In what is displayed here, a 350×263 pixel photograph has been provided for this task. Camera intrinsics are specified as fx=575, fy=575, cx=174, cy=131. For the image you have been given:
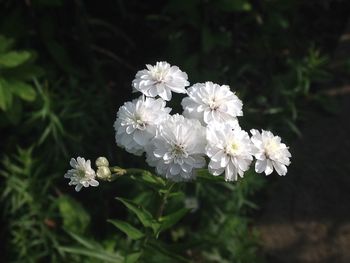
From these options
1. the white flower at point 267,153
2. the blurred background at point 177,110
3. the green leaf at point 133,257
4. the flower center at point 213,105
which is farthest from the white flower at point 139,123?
the blurred background at point 177,110

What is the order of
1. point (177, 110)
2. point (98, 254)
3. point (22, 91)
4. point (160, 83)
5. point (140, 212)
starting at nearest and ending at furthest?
1. point (160, 83)
2. point (140, 212)
3. point (98, 254)
4. point (177, 110)
5. point (22, 91)

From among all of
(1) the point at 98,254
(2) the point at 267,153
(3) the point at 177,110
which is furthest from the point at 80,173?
(3) the point at 177,110

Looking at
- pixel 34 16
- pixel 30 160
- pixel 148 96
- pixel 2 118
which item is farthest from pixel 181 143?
pixel 34 16

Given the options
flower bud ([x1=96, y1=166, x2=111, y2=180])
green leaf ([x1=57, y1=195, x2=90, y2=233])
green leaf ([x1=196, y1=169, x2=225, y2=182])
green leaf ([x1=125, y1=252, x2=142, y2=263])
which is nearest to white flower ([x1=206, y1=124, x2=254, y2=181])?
green leaf ([x1=196, y1=169, x2=225, y2=182])

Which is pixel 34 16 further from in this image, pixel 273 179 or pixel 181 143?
pixel 181 143

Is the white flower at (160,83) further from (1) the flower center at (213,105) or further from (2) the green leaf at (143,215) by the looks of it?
(2) the green leaf at (143,215)

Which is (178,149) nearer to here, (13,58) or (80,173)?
(80,173)
